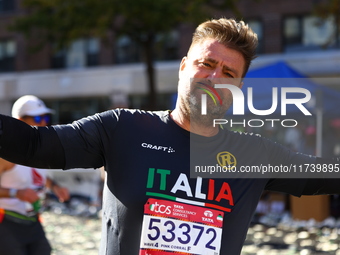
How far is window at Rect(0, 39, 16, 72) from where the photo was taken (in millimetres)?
27141

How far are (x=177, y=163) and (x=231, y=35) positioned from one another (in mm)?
553

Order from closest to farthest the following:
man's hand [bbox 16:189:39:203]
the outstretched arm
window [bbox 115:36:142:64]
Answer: the outstretched arm → man's hand [bbox 16:189:39:203] → window [bbox 115:36:142:64]

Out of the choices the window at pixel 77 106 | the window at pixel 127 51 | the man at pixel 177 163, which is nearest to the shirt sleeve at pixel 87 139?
the man at pixel 177 163

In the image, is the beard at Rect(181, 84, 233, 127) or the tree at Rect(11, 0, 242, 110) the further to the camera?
the tree at Rect(11, 0, 242, 110)

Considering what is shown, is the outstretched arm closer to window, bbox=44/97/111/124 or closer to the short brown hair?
the short brown hair

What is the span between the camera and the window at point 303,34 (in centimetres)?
2062

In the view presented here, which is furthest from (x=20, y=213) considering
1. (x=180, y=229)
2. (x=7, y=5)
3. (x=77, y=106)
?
(x=7, y=5)

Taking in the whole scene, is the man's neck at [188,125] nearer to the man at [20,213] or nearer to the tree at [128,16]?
the man at [20,213]

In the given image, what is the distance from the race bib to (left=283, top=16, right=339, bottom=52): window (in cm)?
1935

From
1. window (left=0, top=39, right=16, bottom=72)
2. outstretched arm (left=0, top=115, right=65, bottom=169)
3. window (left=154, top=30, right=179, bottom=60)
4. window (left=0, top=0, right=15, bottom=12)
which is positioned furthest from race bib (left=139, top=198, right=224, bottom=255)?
window (left=0, top=0, right=15, bottom=12)

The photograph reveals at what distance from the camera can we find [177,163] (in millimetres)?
2166

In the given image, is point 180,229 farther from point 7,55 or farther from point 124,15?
point 7,55

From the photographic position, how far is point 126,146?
215 centimetres

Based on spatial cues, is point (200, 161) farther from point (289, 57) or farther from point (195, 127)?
point (289, 57)
